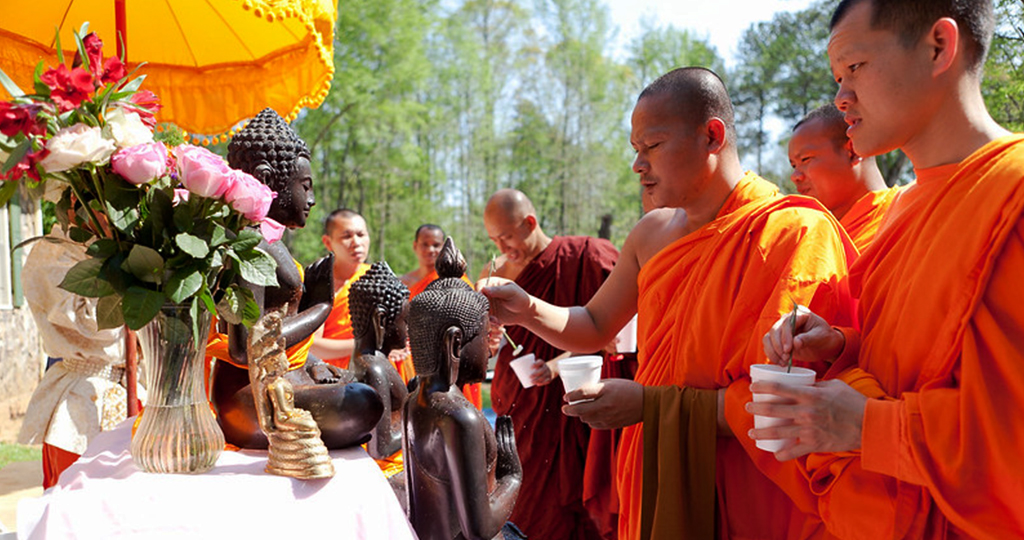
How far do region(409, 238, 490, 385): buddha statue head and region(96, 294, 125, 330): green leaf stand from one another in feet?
2.23

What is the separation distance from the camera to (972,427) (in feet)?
4.25

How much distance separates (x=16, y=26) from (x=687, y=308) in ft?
10.1

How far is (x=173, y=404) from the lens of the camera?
1.66m

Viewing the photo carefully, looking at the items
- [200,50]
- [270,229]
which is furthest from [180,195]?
[200,50]

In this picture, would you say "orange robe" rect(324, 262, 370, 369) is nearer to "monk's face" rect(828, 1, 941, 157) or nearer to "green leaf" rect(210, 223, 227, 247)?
"green leaf" rect(210, 223, 227, 247)

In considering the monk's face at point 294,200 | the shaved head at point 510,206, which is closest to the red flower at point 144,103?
the monk's face at point 294,200

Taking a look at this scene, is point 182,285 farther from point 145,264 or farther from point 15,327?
point 15,327

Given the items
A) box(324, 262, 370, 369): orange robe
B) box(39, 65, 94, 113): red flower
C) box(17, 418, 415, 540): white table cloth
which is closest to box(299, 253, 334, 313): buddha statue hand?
box(17, 418, 415, 540): white table cloth

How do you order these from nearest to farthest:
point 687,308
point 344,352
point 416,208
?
point 687,308 → point 344,352 → point 416,208

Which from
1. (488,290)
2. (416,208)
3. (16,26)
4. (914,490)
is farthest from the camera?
(416,208)

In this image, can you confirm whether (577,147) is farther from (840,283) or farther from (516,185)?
(840,283)

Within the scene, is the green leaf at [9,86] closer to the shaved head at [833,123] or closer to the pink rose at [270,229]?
the pink rose at [270,229]

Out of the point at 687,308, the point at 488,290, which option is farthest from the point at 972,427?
the point at 488,290

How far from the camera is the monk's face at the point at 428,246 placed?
660 cm
